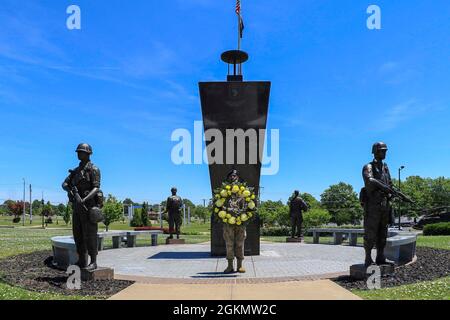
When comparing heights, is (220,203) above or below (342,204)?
above

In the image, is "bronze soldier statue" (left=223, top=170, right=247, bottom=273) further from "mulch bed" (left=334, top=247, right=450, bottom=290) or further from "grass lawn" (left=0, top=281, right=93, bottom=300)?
"grass lawn" (left=0, top=281, right=93, bottom=300)

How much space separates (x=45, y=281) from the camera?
8.27 metres

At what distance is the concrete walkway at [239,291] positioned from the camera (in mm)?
6535

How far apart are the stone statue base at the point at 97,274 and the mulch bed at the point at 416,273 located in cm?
452

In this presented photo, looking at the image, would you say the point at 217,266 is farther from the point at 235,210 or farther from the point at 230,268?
the point at 235,210

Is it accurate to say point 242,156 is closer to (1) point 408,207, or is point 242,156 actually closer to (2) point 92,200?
(2) point 92,200

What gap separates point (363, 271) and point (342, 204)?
271 ft

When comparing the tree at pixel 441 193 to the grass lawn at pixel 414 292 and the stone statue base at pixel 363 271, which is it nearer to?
the stone statue base at pixel 363 271

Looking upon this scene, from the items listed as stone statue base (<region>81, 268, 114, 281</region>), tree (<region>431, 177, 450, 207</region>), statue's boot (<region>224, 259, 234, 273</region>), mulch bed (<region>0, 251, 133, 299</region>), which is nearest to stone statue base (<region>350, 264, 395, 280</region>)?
statue's boot (<region>224, 259, 234, 273</region>)

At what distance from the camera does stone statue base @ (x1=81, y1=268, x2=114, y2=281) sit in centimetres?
826

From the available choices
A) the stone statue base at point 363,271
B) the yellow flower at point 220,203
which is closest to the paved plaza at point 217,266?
the stone statue base at point 363,271

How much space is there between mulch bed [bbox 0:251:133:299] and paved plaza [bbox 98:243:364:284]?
78 cm

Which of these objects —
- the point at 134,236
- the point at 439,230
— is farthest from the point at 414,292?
Result: the point at 439,230
